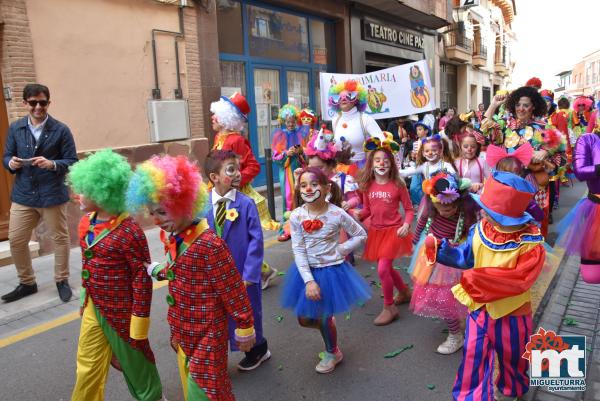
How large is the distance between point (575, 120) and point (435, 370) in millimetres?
9921

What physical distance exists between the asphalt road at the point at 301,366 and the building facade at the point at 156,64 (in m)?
3.20

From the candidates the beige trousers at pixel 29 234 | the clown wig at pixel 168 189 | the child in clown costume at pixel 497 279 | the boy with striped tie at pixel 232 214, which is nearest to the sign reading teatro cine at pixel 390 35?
the beige trousers at pixel 29 234

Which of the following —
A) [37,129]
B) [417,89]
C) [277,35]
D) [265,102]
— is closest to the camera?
[37,129]

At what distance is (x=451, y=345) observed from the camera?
12.3 ft

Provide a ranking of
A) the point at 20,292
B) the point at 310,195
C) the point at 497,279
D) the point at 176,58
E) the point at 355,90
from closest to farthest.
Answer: the point at 497,279 < the point at 310,195 < the point at 20,292 < the point at 355,90 < the point at 176,58

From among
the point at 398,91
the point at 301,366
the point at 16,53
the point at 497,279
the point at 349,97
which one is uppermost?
the point at 16,53

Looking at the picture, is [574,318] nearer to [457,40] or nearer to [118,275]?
[118,275]

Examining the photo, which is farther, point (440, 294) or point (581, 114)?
point (581, 114)

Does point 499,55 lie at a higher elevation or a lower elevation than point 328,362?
higher

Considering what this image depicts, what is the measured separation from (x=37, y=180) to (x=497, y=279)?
4.40m

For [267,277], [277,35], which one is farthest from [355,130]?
[277,35]

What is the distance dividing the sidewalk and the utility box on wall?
618cm

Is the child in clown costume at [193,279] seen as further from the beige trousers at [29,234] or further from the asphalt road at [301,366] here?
the beige trousers at [29,234]

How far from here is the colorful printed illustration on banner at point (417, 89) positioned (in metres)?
9.12
